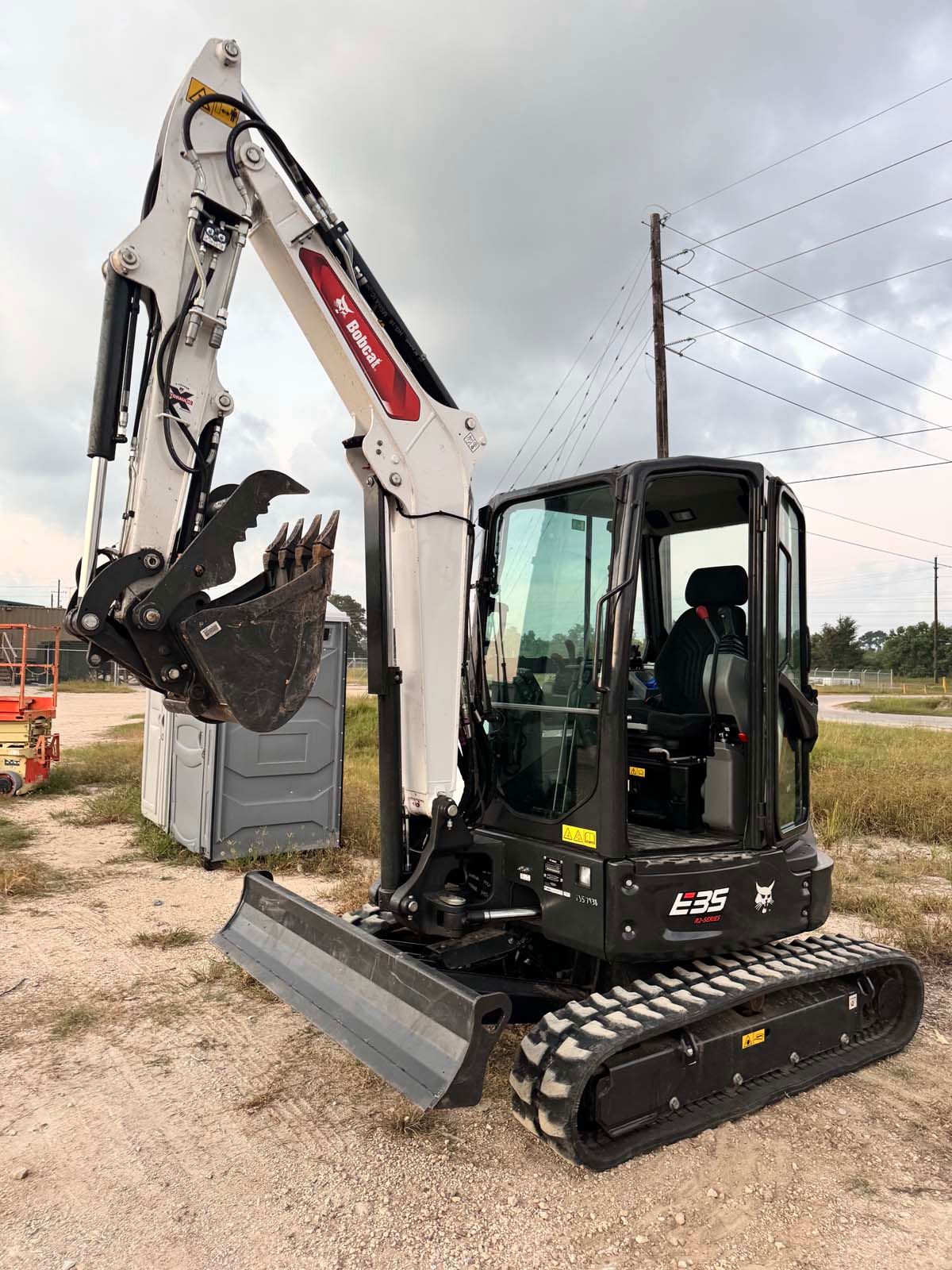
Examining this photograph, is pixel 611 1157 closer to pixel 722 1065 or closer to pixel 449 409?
pixel 722 1065

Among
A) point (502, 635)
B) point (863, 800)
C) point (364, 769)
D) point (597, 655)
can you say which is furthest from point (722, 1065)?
point (364, 769)

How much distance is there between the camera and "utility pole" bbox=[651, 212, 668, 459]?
588 inches

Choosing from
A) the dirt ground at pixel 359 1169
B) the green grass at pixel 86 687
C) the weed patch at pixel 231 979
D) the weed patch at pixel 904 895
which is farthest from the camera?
the green grass at pixel 86 687

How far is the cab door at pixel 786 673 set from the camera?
403cm

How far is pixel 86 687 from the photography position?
39031mm

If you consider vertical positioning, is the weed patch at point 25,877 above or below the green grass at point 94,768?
below

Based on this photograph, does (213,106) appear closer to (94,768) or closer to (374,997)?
(374,997)

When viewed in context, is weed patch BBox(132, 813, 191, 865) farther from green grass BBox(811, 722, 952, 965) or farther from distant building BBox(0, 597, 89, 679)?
distant building BBox(0, 597, 89, 679)

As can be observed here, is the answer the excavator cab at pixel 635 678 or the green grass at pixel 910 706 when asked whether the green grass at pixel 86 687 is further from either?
the excavator cab at pixel 635 678

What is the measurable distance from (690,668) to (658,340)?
1246 cm

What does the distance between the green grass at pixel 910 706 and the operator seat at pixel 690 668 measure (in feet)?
107

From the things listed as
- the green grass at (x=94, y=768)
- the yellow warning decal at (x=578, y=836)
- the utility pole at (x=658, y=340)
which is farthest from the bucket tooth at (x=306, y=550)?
the utility pole at (x=658, y=340)

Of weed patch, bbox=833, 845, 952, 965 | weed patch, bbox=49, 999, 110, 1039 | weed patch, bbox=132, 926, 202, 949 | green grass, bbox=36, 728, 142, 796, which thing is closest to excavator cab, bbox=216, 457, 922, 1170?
weed patch, bbox=49, 999, 110, 1039

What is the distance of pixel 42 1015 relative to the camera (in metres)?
4.62
